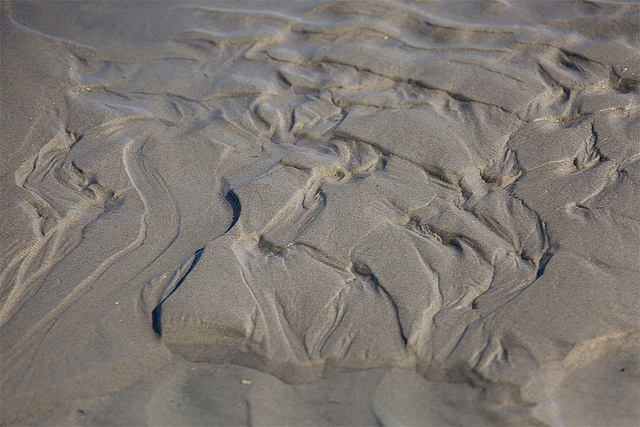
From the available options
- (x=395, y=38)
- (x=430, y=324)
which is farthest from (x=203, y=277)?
(x=395, y=38)

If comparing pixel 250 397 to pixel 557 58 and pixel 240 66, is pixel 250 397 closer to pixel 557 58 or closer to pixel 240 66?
pixel 240 66

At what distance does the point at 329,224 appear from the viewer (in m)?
2.36

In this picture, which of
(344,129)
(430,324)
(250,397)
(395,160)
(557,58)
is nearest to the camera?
(250,397)

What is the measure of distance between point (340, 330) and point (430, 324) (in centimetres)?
35

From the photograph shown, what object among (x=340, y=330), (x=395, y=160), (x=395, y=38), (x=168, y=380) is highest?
(x=395, y=38)

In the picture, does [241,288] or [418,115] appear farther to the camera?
[418,115]

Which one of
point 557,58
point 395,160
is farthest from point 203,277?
point 557,58

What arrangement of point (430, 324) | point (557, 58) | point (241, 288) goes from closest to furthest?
point (430, 324), point (241, 288), point (557, 58)

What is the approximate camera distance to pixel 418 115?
2.92 metres

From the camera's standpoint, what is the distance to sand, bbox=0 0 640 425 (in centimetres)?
184

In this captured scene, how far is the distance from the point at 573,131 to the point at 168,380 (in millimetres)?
2395

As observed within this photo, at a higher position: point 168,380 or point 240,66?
point 240,66

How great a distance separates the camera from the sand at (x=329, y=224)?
6.03 feet

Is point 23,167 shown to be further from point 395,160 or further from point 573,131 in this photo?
point 573,131
